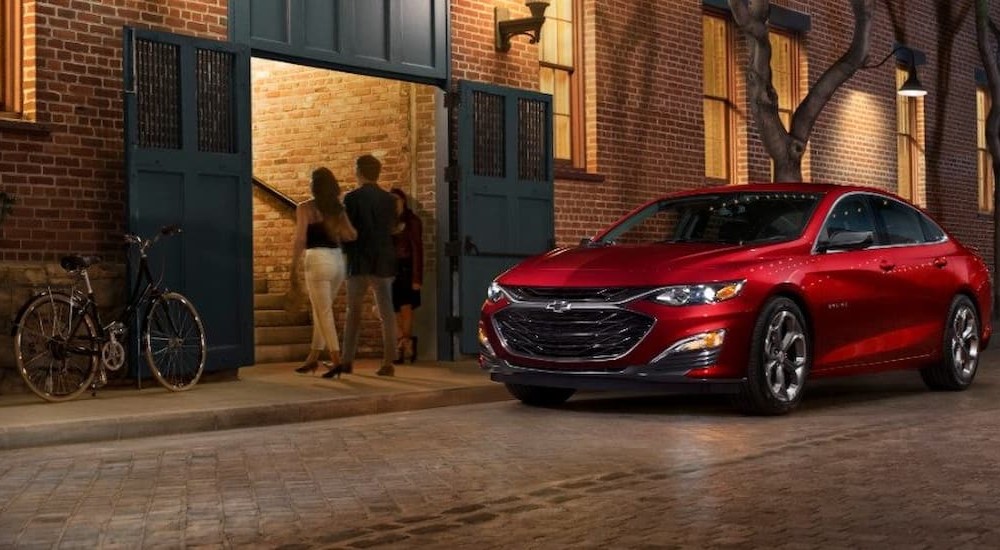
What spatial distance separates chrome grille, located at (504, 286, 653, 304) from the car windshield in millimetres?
1120

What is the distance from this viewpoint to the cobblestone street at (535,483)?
6.42 meters

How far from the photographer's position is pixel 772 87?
18.2 m

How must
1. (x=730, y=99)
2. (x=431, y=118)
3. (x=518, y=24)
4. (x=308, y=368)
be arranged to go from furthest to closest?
(x=730, y=99) → (x=518, y=24) → (x=431, y=118) → (x=308, y=368)

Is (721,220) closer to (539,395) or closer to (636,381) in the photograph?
(636,381)

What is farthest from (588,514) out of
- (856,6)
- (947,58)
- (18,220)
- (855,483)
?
(947,58)

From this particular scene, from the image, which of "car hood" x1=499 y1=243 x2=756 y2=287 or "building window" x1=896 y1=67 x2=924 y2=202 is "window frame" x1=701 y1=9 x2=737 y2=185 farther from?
"car hood" x1=499 y1=243 x2=756 y2=287

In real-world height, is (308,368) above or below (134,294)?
below

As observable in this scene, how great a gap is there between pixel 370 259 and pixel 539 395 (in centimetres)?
245

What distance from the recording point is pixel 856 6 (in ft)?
61.3

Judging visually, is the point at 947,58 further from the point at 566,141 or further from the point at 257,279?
the point at 257,279

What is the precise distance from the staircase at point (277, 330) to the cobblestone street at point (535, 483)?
4.72m

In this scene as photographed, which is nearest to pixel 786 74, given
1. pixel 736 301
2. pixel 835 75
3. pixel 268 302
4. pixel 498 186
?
pixel 835 75

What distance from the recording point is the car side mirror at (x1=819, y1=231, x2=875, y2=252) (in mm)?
11125

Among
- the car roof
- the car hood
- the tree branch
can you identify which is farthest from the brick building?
the car roof
